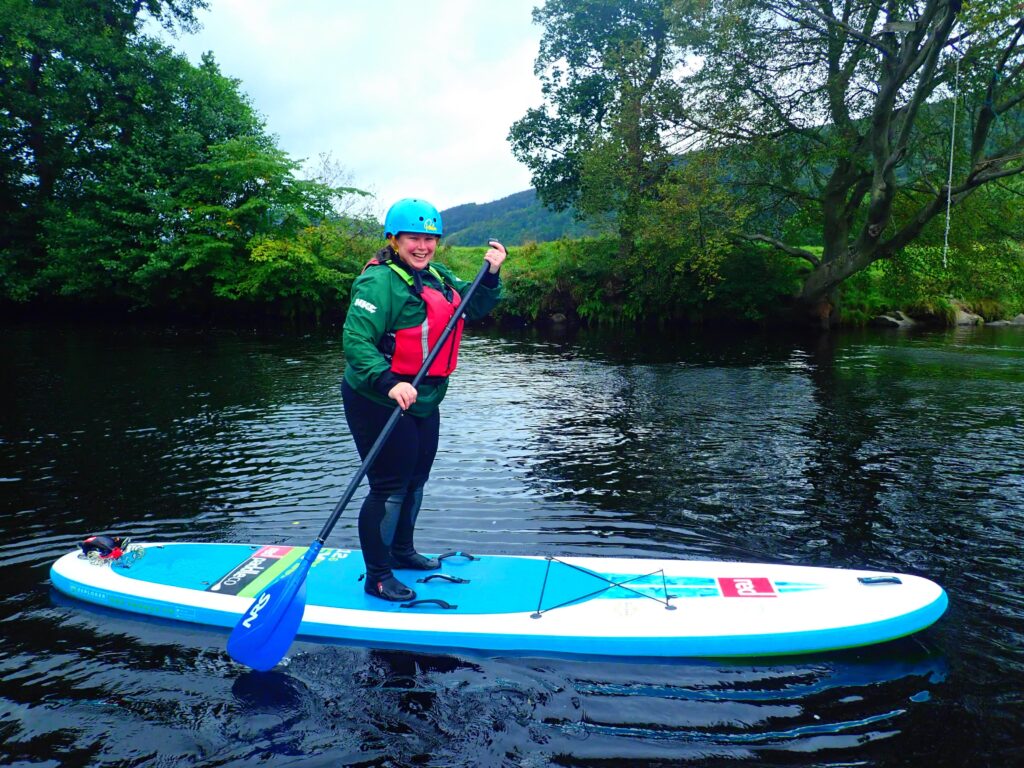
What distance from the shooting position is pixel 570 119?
109 feet

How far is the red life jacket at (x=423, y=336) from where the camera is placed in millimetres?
4223

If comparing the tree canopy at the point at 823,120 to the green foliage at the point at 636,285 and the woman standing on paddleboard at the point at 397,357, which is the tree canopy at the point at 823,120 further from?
the woman standing on paddleboard at the point at 397,357

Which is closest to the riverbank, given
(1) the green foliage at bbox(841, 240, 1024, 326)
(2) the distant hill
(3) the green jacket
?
(1) the green foliage at bbox(841, 240, 1024, 326)

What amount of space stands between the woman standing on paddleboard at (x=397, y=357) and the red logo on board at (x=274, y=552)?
1.04 meters

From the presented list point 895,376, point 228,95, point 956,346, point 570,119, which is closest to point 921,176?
point 956,346

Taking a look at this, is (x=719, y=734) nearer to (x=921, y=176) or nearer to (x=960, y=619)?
(x=960, y=619)

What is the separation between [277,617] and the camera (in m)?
3.91

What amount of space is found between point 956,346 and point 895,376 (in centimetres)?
766

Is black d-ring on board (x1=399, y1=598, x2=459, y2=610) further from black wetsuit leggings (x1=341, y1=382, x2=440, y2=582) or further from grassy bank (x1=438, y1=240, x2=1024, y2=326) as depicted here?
grassy bank (x1=438, y1=240, x2=1024, y2=326)

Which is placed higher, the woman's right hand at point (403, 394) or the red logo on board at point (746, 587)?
the woman's right hand at point (403, 394)

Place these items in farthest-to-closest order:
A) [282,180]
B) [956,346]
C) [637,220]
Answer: [282,180]
[637,220]
[956,346]

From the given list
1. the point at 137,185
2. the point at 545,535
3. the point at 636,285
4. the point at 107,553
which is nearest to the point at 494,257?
the point at 545,535

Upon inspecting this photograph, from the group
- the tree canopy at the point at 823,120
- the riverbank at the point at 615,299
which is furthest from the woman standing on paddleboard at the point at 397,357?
the riverbank at the point at 615,299

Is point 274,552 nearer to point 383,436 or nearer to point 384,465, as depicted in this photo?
point 384,465
